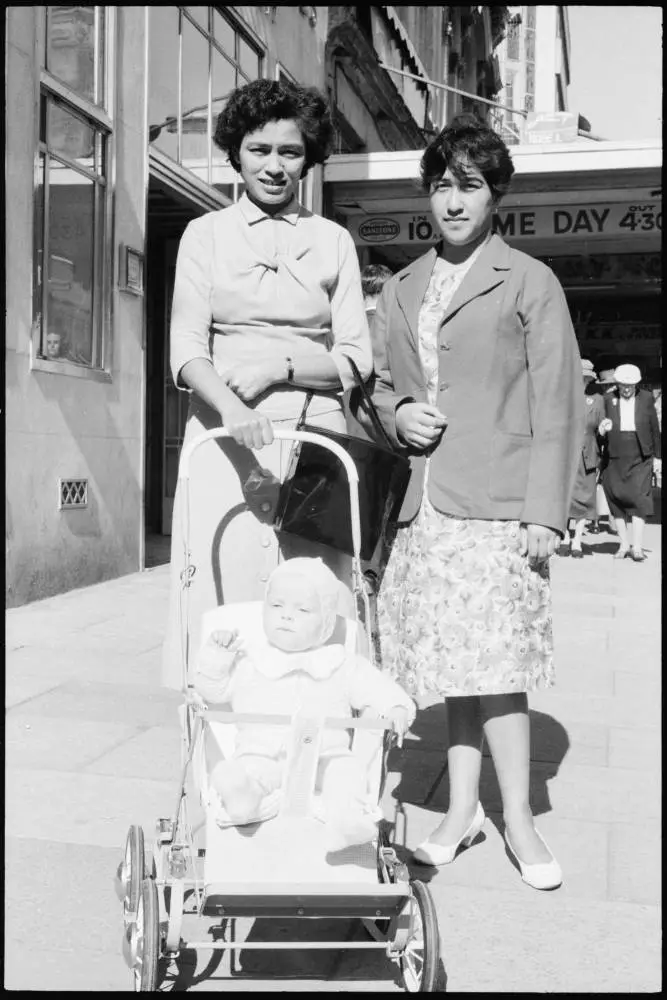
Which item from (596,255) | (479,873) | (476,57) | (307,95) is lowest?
(479,873)

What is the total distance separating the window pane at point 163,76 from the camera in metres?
9.97

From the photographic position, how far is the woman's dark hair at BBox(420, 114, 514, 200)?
3.26 metres

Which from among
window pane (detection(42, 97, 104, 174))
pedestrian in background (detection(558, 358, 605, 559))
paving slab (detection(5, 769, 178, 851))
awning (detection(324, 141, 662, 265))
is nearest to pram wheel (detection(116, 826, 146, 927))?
paving slab (detection(5, 769, 178, 851))

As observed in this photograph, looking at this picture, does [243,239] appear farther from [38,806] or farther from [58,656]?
[58,656]

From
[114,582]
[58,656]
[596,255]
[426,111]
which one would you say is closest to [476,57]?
[426,111]

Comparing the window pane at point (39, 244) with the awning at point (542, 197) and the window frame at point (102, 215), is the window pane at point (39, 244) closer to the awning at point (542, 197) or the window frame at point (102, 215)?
the window frame at point (102, 215)

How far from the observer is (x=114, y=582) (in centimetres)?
892

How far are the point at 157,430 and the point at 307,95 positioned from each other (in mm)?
10464

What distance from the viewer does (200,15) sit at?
37.0ft

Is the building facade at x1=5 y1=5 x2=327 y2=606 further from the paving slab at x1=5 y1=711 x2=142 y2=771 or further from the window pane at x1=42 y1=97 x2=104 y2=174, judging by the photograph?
the paving slab at x1=5 y1=711 x2=142 y2=771

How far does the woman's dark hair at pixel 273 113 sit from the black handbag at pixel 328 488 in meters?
0.67

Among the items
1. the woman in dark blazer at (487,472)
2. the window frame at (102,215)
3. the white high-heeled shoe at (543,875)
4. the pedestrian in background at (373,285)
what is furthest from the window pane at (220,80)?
the white high-heeled shoe at (543,875)

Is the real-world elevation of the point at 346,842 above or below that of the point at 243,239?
below

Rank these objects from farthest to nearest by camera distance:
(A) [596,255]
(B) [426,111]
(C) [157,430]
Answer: (B) [426,111], (A) [596,255], (C) [157,430]
